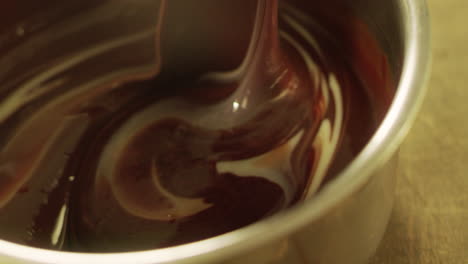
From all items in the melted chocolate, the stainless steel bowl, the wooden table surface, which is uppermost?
the stainless steel bowl

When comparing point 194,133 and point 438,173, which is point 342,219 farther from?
point 194,133

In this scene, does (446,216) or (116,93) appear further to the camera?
(116,93)

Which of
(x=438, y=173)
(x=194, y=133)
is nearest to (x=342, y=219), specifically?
(x=438, y=173)

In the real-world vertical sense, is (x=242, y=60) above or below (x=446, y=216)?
above

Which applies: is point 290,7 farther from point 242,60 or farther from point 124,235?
point 124,235

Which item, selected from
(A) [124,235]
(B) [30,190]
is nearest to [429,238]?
(A) [124,235]

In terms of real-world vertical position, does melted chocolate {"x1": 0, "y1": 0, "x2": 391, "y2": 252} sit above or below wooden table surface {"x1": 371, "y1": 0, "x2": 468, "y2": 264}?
above
